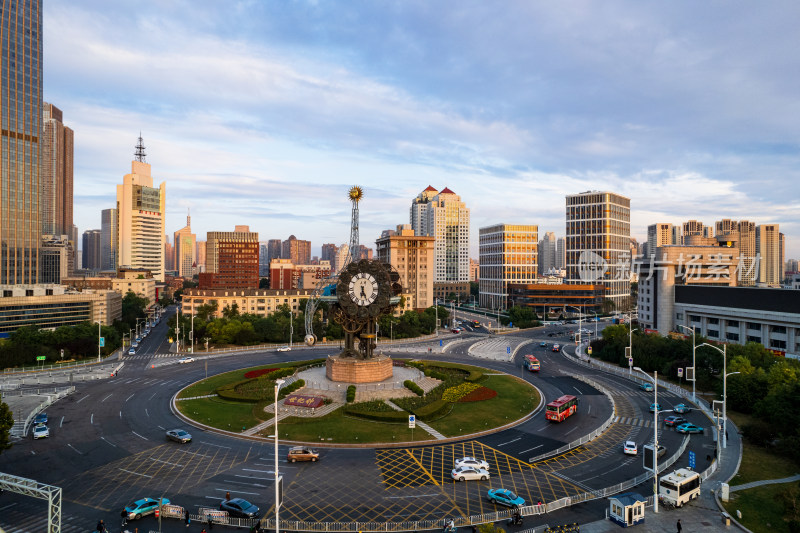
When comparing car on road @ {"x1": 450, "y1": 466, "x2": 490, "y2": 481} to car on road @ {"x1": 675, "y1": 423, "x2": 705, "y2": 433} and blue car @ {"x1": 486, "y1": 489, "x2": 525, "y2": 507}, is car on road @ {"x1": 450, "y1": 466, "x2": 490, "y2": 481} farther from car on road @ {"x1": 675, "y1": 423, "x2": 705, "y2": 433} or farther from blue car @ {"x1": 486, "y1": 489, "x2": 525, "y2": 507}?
car on road @ {"x1": 675, "y1": 423, "x2": 705, "y2": 433}

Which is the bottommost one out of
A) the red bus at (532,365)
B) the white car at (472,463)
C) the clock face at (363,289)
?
the red bus at (532,365)

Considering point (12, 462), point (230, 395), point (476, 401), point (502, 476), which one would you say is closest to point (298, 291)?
point (230, 395)

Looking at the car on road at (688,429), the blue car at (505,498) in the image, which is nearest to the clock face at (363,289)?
the blue car at (505,498)

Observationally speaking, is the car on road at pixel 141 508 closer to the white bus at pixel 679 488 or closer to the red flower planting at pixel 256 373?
the white bus at pixel 679 488

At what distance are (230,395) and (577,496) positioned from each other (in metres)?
46.5

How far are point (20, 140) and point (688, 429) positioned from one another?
612 ft

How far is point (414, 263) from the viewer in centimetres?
17238

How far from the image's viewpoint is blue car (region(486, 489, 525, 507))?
33.0 meters

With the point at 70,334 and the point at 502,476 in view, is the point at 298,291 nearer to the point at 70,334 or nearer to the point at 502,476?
the point at 70,334

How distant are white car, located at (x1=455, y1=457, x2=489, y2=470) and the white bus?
1362 cm

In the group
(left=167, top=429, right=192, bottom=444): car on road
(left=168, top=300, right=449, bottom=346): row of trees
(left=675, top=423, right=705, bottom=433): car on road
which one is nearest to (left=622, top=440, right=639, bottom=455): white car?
(left=675, top=423, right=705, bottom=433): car on road

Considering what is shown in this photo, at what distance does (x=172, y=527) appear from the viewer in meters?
30.6

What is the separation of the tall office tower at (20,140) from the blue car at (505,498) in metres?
166

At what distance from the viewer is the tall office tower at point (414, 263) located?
171 meters
